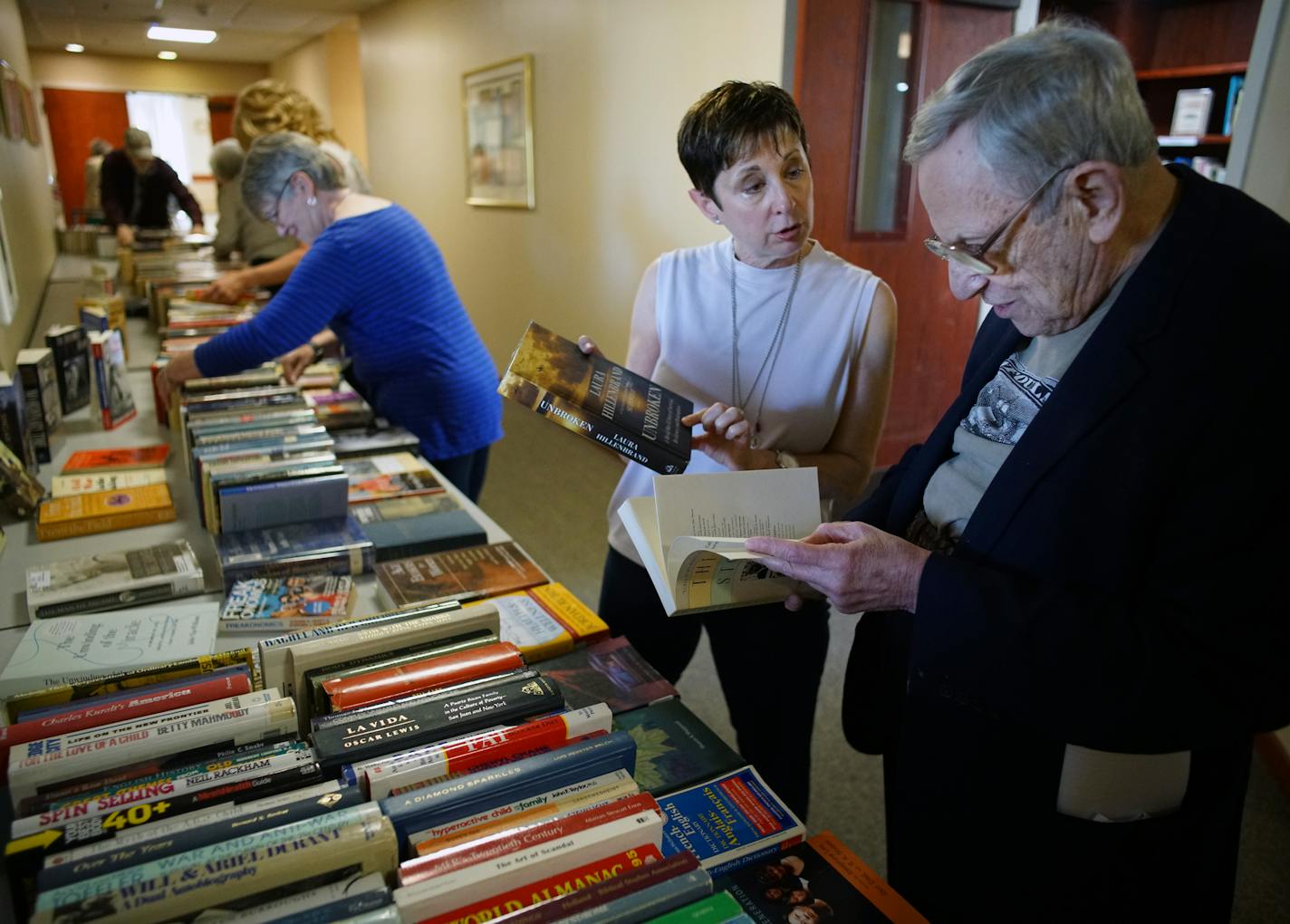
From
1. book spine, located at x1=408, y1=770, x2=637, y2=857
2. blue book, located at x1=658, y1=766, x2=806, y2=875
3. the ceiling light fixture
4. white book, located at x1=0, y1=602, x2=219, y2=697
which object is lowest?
blue book, located at x1=658, y1=766, x2=806, y2=875

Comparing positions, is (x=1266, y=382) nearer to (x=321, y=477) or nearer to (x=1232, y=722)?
(x=1232, y=722)

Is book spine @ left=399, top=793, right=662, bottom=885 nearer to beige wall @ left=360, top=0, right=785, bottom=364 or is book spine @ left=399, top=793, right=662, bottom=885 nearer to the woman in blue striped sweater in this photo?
the woman in blue striped sweater

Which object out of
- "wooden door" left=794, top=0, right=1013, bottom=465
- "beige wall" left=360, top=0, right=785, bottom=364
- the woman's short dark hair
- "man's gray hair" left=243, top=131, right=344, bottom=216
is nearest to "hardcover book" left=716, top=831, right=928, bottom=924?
the woman's short dark hair

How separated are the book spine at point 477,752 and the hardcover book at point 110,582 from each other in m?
0.84

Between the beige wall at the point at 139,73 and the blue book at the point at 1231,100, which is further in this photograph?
the beige wall at the point at 139,73

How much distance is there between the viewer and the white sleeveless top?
149 cm

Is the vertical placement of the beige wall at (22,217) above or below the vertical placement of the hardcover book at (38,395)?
above

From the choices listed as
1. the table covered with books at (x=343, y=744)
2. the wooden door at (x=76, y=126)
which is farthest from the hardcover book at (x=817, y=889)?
the wooden door at (x=76, y=126)

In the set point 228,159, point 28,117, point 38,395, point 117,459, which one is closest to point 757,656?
point 117,459

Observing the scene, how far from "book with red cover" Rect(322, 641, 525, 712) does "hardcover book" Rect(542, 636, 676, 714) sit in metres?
0.14

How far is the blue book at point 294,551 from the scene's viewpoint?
150 centimetres

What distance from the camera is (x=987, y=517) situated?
97 centimetres

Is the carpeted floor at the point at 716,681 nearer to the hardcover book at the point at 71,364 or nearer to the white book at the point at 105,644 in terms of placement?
→ the white book at the point at 105,644

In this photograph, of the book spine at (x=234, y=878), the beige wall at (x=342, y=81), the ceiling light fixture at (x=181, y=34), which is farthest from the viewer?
the ceiling light fixture at (x=181, y=34)
